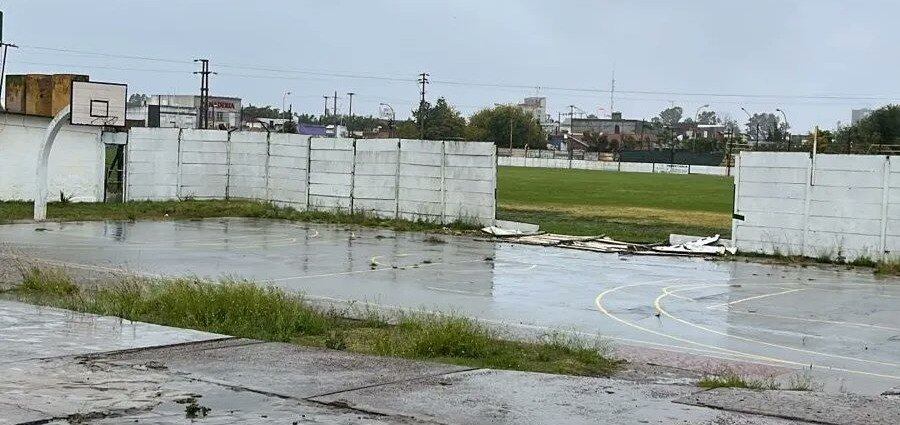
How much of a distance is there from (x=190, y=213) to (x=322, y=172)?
16.7ft

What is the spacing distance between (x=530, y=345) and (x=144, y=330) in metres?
4.76

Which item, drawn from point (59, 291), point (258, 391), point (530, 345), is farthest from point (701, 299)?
point (258, 391)

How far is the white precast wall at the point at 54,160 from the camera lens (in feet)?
137

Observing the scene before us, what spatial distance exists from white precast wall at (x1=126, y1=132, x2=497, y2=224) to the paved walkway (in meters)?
25.5

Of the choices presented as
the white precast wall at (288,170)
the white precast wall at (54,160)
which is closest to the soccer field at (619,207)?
the white precast wall at (288,170)

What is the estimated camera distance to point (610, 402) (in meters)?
9.99

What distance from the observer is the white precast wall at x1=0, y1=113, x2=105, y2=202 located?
41.9m

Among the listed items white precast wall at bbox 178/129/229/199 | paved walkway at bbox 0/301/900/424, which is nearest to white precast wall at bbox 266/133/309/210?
white precast wall at bbox 178/129/229/199

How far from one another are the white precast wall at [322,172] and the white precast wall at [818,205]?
9091 millimetres

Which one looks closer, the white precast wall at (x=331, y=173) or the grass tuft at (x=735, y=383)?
the grass tuft at (x=735, y=383)

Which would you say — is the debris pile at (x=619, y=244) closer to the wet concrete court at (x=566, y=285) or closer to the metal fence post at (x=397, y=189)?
the wet concrete court at (x=566, y=285)

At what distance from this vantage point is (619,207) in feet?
180

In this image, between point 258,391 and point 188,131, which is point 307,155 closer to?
point 188,131

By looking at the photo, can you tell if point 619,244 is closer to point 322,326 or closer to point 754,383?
point 322,326
